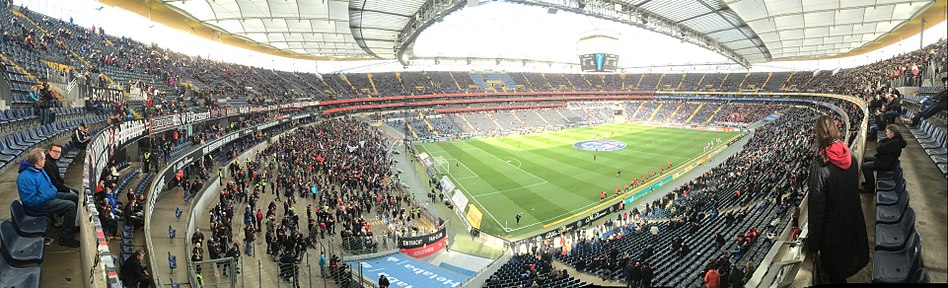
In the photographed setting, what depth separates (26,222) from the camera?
5.99m

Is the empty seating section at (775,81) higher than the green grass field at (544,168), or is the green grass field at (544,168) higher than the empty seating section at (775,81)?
the empty seating section at (775,81)

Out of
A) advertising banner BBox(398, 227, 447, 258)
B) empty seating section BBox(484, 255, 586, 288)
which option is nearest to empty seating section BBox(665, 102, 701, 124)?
advertising banner BBox(398, 227, 447, 258)

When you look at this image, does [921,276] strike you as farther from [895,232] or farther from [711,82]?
[711,82]

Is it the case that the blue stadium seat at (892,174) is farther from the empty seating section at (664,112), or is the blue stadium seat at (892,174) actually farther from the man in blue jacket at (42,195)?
the empty seating section at (664,112)

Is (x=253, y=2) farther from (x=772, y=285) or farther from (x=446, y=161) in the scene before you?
(x=772, y=285)

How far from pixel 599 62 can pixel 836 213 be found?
6474 centimetres

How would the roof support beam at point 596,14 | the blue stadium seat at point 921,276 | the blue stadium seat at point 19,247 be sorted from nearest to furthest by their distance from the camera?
the blue stadium seat at point 921,276, the blue stadium seat at point 19,247, the roof support beam at point 596,14

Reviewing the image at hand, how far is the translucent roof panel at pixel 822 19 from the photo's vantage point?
2886 cm

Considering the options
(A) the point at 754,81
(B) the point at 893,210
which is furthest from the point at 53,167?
(A) the point at 754,81

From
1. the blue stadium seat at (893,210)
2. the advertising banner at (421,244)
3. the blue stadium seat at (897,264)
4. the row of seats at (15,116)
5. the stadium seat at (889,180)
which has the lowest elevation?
the advertising banner at (421,244)

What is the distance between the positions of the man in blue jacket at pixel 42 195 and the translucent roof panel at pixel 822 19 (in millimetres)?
→ 33324

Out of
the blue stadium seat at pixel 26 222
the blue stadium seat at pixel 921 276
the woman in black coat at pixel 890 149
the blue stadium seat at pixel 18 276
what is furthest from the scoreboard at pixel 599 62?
the blue stadium seat at pixel 18 276

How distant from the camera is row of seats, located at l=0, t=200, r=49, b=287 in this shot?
15.5ft

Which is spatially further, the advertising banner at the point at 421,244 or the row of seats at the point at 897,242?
the advertising banner at the point at 421,244
